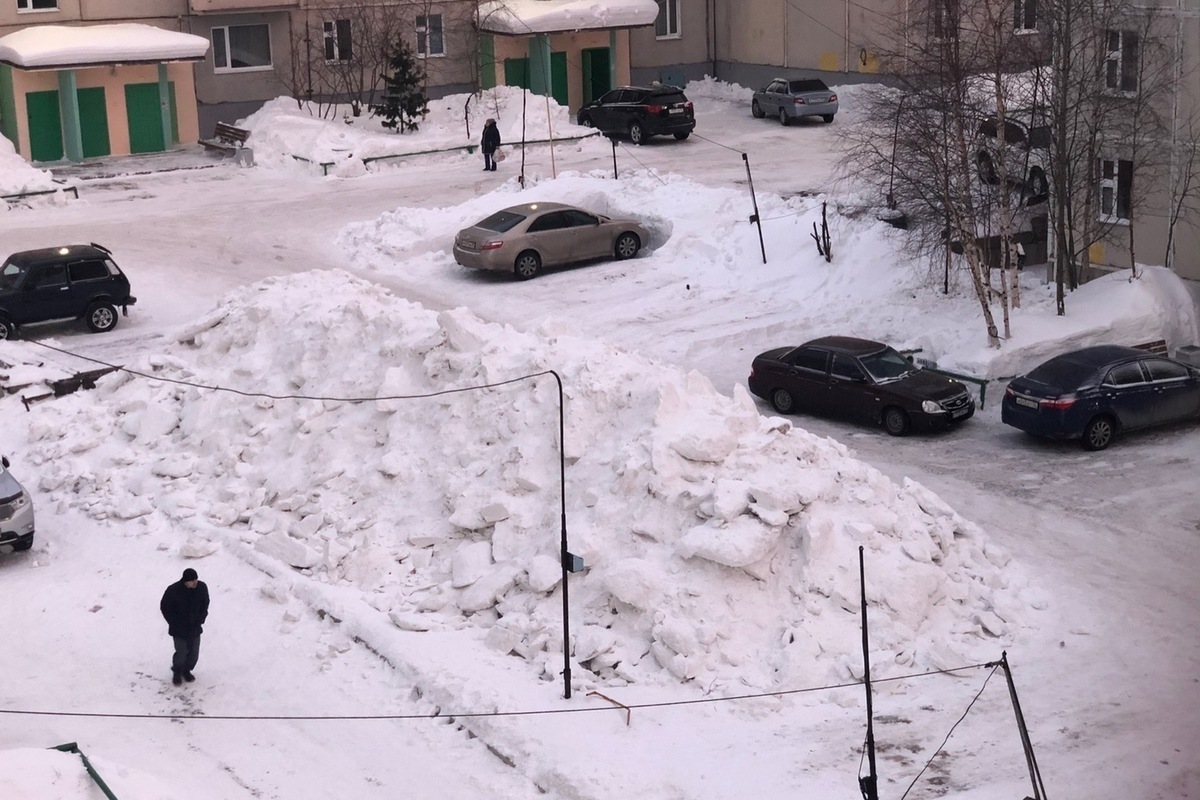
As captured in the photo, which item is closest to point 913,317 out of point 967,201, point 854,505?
point 967,201

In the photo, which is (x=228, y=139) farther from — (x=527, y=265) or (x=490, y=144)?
(x=527, y=265)

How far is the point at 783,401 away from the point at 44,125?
80.0 feet

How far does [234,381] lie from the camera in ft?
71.0

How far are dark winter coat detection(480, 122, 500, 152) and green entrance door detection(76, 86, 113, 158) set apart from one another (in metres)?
10.7

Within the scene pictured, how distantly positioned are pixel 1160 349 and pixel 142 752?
57.2 feet

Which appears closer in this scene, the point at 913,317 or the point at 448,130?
the point at 913,317

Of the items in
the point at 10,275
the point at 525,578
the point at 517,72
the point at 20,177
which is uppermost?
the point at 517,72

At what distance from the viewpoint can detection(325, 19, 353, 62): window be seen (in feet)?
143

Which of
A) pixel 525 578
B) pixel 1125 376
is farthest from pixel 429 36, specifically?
pixel 525 578

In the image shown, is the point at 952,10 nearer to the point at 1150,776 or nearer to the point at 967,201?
the point at 967,201

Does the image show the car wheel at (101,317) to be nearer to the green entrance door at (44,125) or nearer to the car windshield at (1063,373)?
the car windshield at (1063,373)

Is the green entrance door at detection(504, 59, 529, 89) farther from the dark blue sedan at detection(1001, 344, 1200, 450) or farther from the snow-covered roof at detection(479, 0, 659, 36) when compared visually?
the dark blue sedan at detection(1001, 344, 1200, 450)

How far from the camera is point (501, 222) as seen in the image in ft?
97.6

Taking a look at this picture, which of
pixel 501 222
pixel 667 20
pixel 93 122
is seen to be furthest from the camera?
pixel 667 20
